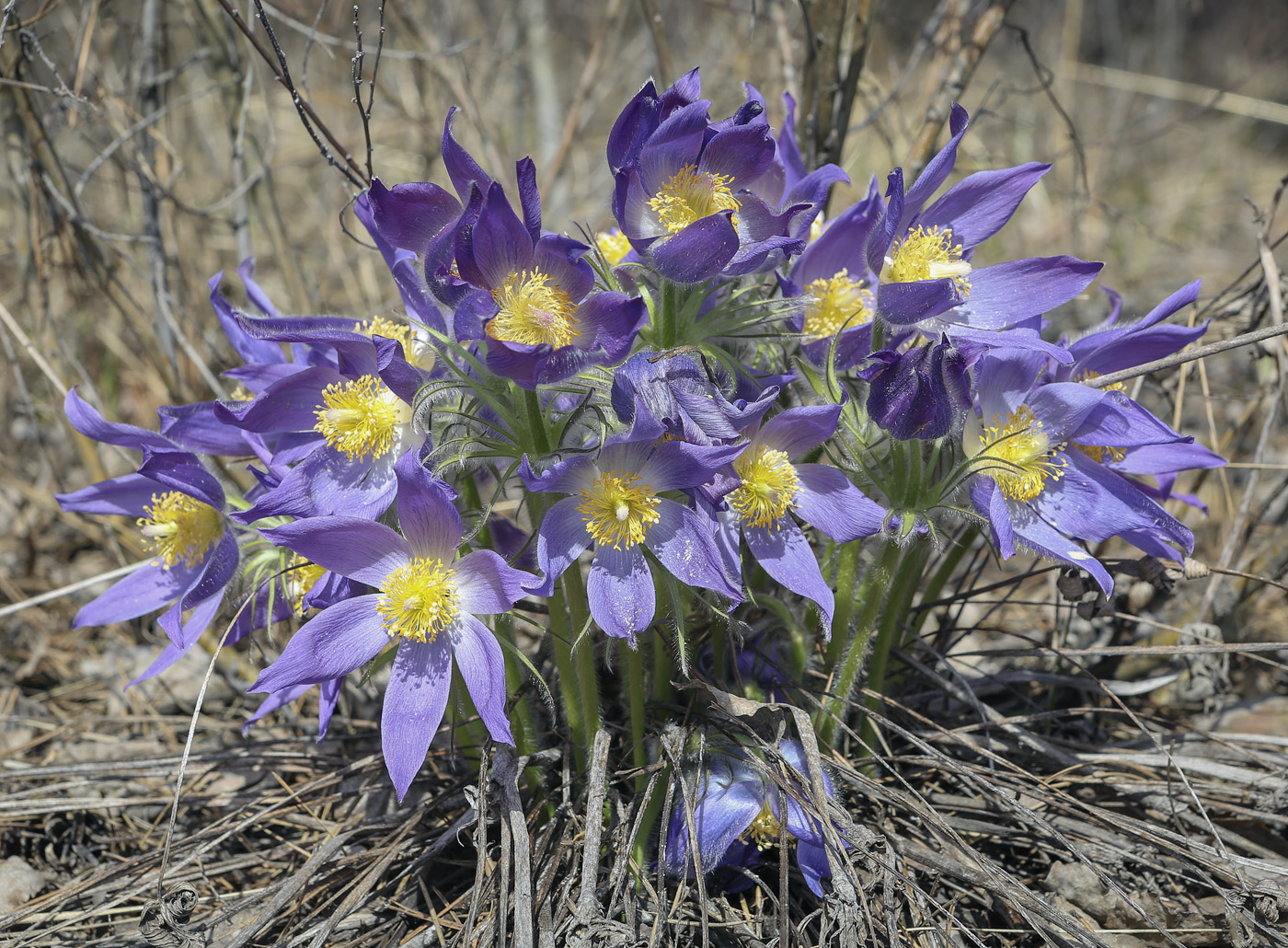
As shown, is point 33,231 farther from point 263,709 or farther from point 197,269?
point 263,709

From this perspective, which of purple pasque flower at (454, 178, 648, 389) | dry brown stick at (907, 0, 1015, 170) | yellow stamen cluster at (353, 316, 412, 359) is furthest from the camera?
dry brown stick at (907, 0, 1015, 170)

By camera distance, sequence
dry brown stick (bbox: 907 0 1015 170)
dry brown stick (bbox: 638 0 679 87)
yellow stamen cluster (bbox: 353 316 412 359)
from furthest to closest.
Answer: dry brown stick (bbox: 638 0 679 87), dry brown stick (bbox: 907 0 1015 170), yellow stamen cluster (bbox: 353 316 412 359)

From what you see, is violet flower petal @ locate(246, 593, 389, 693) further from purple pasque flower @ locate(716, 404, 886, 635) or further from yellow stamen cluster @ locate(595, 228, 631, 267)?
yellow stamen cluster @ locate(595, 228, 631, 267)

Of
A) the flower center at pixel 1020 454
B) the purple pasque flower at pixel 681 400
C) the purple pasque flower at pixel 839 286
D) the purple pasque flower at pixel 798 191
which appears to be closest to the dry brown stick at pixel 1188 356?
→ the flower center at pixel 1020 454

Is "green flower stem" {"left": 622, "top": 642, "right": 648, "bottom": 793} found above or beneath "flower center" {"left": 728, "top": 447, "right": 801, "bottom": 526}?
beneath

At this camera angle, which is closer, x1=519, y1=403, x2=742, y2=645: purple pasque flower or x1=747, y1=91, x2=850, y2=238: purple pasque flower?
x1=519, y1=403, x2=742, y2=645: purple pasque flower

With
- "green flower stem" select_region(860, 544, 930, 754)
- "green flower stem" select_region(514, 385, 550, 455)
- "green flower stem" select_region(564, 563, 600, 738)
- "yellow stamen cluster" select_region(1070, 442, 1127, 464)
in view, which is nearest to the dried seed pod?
"yellow stamen cluster" select_region(1070, 442, 1127, 464)

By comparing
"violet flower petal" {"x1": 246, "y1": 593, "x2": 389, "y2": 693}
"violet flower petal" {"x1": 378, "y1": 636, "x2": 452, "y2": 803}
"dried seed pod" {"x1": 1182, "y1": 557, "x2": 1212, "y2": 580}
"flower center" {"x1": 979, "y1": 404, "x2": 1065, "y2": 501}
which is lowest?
"dried seed pod" {"x1": 1182, "y1": 557, "x2": 1212, "y2": 580}
